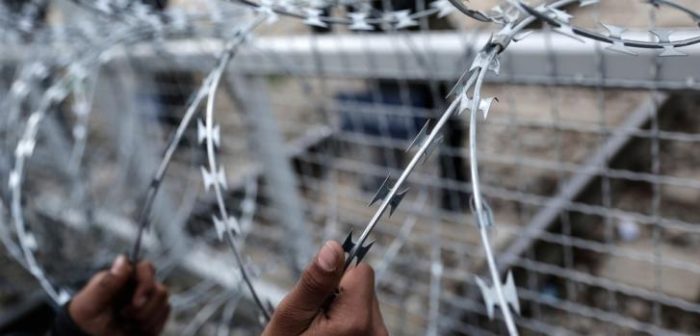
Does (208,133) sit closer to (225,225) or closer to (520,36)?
(225,225)

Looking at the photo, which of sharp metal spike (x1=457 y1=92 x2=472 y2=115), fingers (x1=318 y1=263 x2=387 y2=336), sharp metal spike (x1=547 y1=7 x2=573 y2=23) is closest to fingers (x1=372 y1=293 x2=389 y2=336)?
fingers (x1=318 y1=263 x2=387 y2=336)

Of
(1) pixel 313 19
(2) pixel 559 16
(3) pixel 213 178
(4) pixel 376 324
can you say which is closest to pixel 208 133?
(3) pixel 213 178

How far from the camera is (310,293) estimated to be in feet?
2.02

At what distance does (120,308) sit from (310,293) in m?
0.67

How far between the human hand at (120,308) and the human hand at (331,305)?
553 mm

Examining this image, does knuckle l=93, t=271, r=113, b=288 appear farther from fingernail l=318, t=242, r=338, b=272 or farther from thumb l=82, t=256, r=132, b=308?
fingernail l=318, t=242, r=338, b=272

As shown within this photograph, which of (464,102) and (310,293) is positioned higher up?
(464,102)

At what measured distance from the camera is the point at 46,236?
111 inches

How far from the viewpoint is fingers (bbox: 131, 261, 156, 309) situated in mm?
1149

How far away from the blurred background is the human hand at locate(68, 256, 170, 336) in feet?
0.37

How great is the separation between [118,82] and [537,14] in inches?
99.8

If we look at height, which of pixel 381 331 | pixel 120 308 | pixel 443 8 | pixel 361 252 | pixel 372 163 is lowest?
pixel 372 163

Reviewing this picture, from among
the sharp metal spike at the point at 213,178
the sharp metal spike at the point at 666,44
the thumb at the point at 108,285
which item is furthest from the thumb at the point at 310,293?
the thumb at the point at 108,285

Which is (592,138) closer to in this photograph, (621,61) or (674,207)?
(674,207)
